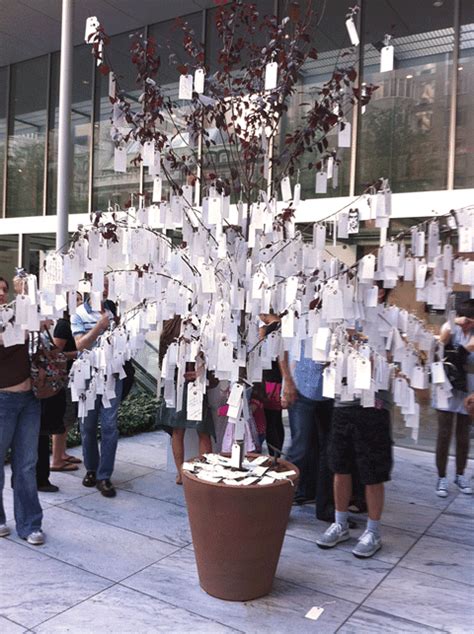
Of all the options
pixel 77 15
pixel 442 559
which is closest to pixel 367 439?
pixel 442 559

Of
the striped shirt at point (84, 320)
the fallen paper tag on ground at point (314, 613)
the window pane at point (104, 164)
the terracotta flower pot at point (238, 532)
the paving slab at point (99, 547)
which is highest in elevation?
the window pane at point (104, 164)

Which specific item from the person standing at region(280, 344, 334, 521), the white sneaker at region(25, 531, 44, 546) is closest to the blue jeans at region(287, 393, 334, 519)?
the person standing at region(280, 344, 334, 521)

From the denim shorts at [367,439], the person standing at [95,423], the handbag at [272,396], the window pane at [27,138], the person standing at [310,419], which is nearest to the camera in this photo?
the denim shorts at [367,439]

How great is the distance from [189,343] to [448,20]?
585 cm

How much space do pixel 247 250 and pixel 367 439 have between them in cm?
143

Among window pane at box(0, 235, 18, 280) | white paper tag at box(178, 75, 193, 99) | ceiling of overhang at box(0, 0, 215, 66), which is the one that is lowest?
window pane at box(0, 235, 18, 280)

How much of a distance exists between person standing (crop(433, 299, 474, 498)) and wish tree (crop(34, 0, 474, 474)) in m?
1.82

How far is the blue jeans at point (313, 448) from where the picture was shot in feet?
14.1

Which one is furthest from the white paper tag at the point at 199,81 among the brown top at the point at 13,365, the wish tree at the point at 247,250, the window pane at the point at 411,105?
the window pane at the point at 411,105

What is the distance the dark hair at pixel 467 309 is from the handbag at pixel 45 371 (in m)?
3.29

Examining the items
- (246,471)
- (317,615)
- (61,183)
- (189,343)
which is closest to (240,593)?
(317,615)

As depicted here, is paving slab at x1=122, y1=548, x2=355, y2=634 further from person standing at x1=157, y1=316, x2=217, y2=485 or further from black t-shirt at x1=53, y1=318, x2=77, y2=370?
black t-shirt at x1=53, y1=318, x2=77, y2=370

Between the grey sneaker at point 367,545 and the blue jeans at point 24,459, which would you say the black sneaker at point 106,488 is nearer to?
the blue jeans at point 24,459

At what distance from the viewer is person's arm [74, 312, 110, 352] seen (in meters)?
4.59
